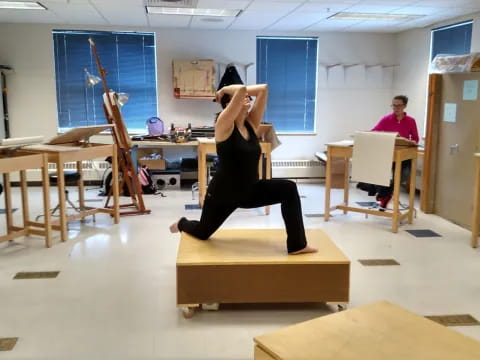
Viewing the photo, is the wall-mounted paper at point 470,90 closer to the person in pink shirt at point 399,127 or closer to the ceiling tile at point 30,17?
the person in pink shirt at point 399,127

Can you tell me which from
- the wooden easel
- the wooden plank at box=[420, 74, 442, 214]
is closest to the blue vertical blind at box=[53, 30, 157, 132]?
the wooden easel

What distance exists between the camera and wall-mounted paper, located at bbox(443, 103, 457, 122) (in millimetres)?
5284

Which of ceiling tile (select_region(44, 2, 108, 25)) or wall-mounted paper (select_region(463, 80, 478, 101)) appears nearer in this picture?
wall-mounted paper (select_region(463, 80, 478, 101))

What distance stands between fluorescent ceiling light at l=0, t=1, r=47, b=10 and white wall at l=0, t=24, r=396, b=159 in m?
1.32

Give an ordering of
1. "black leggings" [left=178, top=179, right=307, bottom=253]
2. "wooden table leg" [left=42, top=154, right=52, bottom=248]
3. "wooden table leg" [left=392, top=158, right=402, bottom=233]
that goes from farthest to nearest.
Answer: "wooden table leg" [left=392, top=158, right=402, bottom=233] < "wooden table leg" [left=42, top=154, right=52, bottom=248] < "black leggings" [left=178, top=179, right=307, bottom=253]

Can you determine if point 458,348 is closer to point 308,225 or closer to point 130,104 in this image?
point 308,225

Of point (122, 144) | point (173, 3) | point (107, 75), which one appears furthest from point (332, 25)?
point (122, 144)

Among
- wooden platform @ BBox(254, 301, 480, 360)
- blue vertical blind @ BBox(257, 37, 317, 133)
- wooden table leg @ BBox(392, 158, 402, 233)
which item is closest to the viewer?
wooden platform @ BBox(254, 301, 480, 360)

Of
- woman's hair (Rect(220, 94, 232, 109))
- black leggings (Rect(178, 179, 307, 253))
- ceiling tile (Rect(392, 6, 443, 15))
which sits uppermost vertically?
ceiling tile (Rect(392, 6, 443, 15))

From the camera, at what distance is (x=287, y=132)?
26.6ft

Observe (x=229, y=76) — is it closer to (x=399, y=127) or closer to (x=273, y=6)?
(x=273, y=6)

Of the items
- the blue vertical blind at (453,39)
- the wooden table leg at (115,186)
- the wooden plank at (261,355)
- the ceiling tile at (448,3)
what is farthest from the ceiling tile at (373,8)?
the wooden plank at (261,355)

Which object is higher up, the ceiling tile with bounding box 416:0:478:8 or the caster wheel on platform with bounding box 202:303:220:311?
the ceiling tile with bounding box 416:0:478:8

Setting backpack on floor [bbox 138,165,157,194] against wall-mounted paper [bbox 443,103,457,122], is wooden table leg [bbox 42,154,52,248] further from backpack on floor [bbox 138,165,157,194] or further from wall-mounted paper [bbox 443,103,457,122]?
wall-mounted paper [bbox 443,103,457,122]
